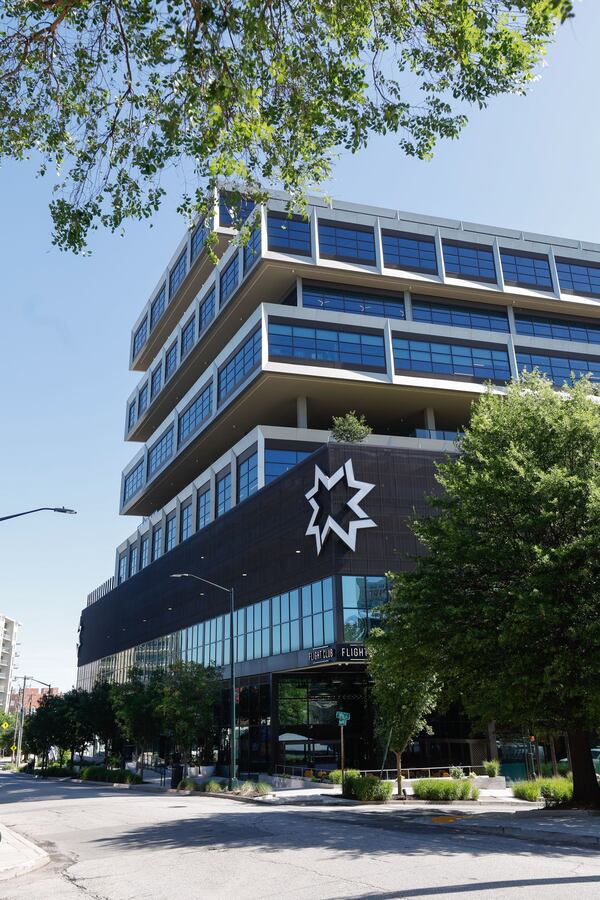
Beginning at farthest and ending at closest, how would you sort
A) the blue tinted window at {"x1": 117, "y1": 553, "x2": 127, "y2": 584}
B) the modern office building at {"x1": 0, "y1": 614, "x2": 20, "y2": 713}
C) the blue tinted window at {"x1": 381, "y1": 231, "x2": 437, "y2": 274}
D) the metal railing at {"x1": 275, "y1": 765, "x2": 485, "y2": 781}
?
the modern office building at {"x1": 0, "y1": 614, "x2": 20, "y2": 713} → the blue tinted window at {"x1": 117, "y1": 553, "x2": 127, "y2": 584} → the blue tinted window at {"x1": 381, "y1": 231, "x2": 437, "y2": 274} → the metal railing at {"x1": 275, "y1": 765, "x2": 485, "y2": 781}

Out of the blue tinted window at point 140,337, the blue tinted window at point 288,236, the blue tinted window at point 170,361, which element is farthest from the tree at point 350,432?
the blue tinted window at point 140,337

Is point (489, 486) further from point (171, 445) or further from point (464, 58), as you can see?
point (171, 445)

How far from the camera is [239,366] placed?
55.7 m

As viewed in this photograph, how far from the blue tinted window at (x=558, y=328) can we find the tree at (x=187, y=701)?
37.8 metres

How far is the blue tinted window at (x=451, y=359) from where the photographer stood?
179 ft

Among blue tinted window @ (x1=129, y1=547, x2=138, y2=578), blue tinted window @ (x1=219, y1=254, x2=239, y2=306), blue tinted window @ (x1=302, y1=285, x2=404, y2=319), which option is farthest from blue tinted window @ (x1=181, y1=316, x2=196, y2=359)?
blue tinted window @ (x1=129, y1=547, x2=138, y2=578)

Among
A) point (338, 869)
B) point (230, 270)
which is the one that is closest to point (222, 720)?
point (230, 270)

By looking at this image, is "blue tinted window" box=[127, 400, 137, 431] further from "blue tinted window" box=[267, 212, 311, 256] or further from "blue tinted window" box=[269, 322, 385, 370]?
"blue tinted window" box=[269, 322, 385, 370]

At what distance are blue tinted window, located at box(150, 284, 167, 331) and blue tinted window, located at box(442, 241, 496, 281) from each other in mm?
30275

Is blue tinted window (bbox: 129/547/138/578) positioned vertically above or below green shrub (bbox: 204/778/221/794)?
above

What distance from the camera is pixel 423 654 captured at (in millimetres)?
21891

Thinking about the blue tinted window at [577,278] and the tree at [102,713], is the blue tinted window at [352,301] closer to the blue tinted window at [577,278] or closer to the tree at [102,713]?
the blue tinted window at [577,278]

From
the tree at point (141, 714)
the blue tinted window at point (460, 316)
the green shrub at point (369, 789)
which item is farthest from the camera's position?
the blue tinted window at point (460, 316)

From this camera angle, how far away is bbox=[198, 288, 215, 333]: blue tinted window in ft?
208
